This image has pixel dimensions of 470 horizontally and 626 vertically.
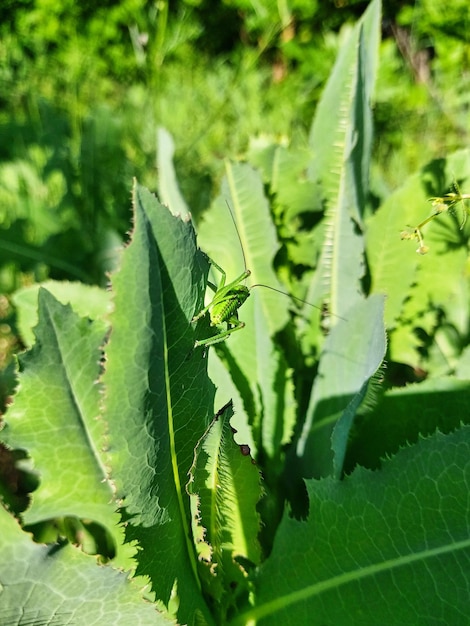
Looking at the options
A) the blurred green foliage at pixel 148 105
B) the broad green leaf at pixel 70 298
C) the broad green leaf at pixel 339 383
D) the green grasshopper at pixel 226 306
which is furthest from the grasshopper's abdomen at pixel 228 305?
the blurred green foliage at pixel 148 105

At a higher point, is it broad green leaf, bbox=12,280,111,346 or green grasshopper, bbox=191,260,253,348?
broad green leaf, bbox=12,280,111,346

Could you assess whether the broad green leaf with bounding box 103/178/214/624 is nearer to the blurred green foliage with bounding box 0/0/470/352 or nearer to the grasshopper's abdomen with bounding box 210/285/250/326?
the grasshopper's abdomen with bounding box 210/285/250/326

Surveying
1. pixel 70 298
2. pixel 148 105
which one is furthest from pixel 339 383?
pixel 148 105

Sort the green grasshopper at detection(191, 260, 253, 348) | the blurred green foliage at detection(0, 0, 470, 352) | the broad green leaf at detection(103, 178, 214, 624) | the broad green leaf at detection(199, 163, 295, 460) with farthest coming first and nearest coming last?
the blurred green foliage at detection(0, 0, 470, 352), the broad green leaf at detection(199, 163, 295, 460), the green grasshopper at detection(191, 260, 253, 348), the broad green leaf at detection(103, 178, 214, 624)

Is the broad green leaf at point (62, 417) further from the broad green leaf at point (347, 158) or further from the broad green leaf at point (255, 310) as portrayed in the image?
the broad green leaf at point (347, 158)

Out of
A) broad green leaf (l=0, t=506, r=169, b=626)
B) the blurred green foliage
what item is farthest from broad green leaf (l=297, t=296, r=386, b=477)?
the blurred green foliage

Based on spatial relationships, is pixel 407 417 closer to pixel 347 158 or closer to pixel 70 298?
pixel 347 158
